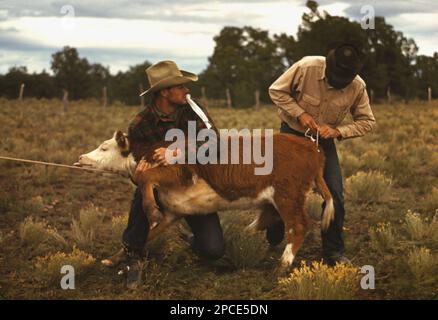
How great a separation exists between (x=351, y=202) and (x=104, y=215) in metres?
3.60

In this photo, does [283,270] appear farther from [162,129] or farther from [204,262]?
[162,129]

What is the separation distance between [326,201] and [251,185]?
71 centimetres

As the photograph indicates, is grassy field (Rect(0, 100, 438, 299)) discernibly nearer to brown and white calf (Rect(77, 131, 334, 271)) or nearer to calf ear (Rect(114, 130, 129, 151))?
brown and white calf (Rect(77, 131, 334, 271))

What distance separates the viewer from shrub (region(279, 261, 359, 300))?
3884 millimetres

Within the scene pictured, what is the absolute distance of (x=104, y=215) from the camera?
6969mm

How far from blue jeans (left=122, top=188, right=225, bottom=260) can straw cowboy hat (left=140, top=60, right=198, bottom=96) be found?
0.99 metres

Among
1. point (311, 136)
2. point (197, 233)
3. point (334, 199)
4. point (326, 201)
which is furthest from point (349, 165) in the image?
point (197, 233)

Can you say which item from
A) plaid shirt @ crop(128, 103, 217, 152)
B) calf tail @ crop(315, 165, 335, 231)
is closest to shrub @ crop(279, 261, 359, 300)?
calf tail @ crop(315, 165, 335, 231)

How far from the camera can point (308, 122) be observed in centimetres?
470

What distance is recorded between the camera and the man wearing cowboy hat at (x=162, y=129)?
178 inches

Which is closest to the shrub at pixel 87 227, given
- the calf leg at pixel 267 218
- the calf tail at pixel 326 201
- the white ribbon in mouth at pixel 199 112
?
the calf leg at pixel 267 218

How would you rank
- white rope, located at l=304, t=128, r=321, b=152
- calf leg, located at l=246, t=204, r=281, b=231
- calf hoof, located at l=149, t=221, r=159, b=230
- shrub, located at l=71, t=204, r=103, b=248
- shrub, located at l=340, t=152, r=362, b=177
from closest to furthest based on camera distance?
1. calf hoof, located at l=149, t=221, r=159, b=230
2. white rope, located at l=304, t=128, r=321, b=152
3. calf leg, located at l=246, t=204, r=281, b=231
4. shrub, located at l=71, t=204, r=103, b=248
5. shrub, located at l=340, t=152, r=362, b=177

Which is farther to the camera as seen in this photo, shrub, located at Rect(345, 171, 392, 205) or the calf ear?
shrub, located at Rect(345, 171, 392, 205)

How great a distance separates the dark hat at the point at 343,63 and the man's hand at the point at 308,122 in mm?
405
